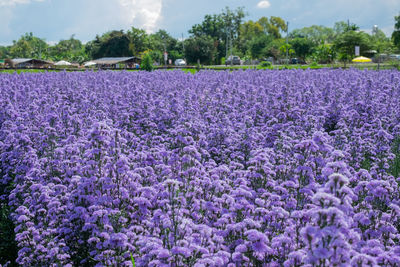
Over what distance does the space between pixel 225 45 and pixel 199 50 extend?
2663 centimetres

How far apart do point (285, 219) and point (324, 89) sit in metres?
9.74

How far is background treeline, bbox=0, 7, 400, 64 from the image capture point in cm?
6353

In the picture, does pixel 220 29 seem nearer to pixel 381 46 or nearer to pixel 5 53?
pixel 381 46

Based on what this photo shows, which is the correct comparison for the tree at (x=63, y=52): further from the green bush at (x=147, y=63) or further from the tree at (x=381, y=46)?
the green bush at (x=147, y=63)

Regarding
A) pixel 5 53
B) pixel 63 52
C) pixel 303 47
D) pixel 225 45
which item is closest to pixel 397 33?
pixel 303 47

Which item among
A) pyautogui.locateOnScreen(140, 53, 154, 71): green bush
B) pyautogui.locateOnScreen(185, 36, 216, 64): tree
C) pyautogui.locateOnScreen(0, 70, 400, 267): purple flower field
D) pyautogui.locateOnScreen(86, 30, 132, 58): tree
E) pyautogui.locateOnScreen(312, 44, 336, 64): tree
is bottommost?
pyautogui.locateOnScreen(0, 70, 400, 267): purple flower field

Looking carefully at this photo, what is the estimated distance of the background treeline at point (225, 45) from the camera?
6353cm

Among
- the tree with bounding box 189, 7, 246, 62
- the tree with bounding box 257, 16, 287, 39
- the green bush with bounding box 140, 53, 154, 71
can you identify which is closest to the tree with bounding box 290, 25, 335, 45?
the tree with bounding box 257, 16, 287, 39

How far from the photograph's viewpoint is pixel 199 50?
72188mm

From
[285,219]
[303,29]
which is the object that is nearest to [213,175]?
[285,219]

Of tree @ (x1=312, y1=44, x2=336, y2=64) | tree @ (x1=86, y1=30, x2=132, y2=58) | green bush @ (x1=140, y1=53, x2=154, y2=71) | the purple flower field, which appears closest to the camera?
the purple flower field

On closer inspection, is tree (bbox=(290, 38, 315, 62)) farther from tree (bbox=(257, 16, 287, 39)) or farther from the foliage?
tree (bbox=(257, 16, 287, 39))

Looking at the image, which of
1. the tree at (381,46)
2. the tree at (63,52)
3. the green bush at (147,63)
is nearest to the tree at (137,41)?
the tree at (63,52)

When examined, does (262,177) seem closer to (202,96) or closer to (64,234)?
(64,234)
